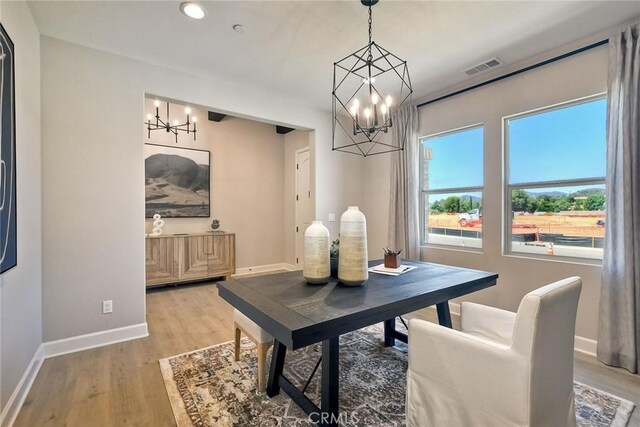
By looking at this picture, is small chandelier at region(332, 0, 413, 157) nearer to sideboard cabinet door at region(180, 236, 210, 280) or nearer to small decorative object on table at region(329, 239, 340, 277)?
small decorative object on table at region(329, 239, 340, 277)

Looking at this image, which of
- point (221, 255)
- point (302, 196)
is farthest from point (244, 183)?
point (221, 255)

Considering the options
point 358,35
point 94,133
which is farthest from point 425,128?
point 94,133

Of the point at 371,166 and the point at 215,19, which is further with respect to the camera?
the point at 371,166

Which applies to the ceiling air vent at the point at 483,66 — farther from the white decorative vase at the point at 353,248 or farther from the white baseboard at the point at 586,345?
the white baseboard at the point at 586,345

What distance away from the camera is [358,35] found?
2.47m

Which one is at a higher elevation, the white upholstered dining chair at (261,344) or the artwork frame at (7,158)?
the artwork frame at (7,158)

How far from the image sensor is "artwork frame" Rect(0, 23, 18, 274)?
158 cm

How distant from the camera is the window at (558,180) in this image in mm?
2531

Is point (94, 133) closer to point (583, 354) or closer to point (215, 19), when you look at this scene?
point (215, 19)

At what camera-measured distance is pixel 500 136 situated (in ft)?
10.1

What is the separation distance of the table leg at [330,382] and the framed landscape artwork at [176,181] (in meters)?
4.27

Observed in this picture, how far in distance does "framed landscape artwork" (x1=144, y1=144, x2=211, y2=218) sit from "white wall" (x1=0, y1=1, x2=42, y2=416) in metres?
2.39

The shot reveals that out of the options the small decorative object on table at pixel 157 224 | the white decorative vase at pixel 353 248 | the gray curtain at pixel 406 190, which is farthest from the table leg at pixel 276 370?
the small decorative object on table at pixel 157 224

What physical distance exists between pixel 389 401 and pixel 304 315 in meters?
1.06
